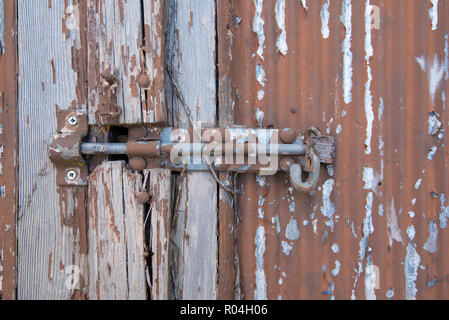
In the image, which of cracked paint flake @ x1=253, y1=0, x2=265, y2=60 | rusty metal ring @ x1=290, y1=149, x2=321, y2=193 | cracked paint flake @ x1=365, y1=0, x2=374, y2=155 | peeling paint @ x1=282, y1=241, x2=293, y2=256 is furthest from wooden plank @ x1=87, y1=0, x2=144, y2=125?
cracked paint flake @ x1=365, y1=0, x2=374, y2=155

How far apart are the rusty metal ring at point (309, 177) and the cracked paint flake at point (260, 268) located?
19 centimetres

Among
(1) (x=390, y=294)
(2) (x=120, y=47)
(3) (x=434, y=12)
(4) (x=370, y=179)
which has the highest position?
(3) (x=434, y=12)

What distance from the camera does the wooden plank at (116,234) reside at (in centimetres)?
90

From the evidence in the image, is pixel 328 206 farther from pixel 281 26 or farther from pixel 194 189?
pixel 281 26

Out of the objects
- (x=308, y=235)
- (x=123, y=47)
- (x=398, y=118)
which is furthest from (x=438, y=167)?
(x=123, y=47)

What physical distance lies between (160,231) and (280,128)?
1.57 ft

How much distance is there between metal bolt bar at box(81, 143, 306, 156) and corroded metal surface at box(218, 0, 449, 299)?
10 centimetres

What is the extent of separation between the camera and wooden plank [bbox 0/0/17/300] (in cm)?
95

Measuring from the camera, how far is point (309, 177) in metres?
0.90

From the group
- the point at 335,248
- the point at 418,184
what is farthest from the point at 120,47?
the point at 418,184

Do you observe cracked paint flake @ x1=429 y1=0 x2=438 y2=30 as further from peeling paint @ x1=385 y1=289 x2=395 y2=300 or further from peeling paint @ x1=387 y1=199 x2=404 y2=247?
peeling paint @ x1=385 y1=289 x2=395 y2=300

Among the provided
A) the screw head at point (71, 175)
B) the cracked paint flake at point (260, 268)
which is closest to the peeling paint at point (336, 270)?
the cracked paint flake at point (260, 268)

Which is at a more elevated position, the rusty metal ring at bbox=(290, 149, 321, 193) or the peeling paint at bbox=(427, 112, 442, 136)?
the peeling paint at bbox=(427, 112, 442, 136)

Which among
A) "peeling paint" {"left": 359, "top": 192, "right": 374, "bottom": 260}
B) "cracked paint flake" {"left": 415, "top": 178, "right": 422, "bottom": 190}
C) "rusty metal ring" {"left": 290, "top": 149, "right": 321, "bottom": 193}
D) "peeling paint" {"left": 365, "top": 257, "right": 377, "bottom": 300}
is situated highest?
"rusty metal ring" {"left": 290, "top": 149, "right": 321, "bottom": 193}
